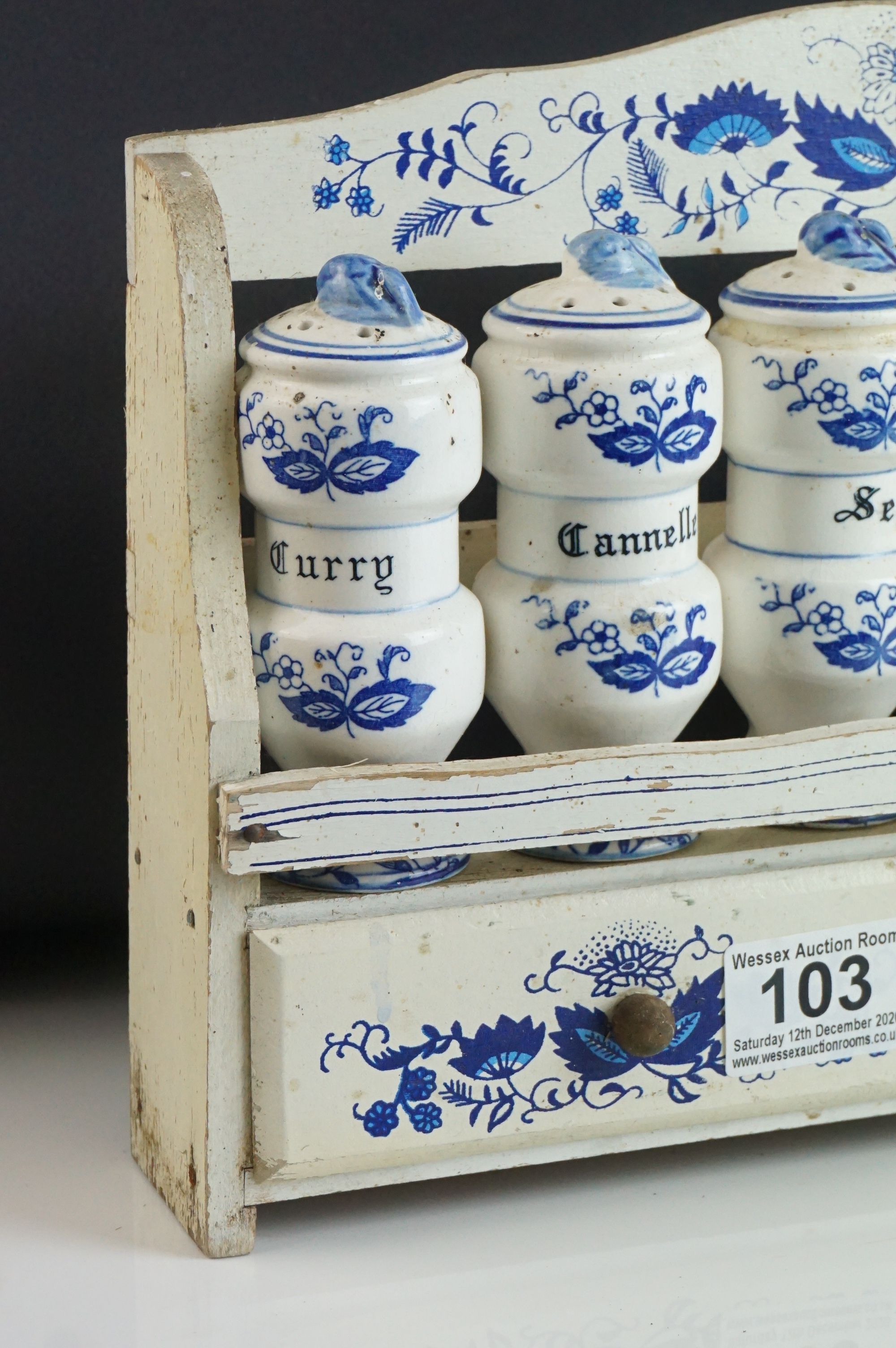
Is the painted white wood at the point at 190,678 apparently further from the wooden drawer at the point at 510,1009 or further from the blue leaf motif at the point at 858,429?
the blue leaf motif at the point at 858,429

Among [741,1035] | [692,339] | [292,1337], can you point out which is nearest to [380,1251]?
[292,1337]

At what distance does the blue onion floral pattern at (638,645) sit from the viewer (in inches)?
36.3

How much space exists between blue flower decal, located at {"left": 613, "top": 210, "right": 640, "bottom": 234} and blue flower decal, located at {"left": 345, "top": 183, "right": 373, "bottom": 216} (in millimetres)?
122

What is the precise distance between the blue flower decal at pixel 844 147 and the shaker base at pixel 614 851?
36 cm

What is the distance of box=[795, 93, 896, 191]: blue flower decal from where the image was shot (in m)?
1.07

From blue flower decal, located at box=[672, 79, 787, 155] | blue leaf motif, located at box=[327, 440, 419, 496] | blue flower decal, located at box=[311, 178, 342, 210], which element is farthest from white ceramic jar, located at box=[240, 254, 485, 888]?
blue flower decal, located at box=[672, 79, 787, 155]

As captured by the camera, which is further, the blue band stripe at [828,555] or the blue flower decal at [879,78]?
the blue flower decal at [879,78]

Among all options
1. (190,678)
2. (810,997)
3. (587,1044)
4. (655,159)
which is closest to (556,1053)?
(587,1044)

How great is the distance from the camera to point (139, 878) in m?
0.98

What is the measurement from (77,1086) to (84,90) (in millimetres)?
Result: 506

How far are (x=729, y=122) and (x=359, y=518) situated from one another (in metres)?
0.32

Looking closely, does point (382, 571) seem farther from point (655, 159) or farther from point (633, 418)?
point (655, 159)

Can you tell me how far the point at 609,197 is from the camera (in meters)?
1.04

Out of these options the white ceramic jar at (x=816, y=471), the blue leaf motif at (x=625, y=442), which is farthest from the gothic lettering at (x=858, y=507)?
the blue leaf motif at (x=625, y=442)
